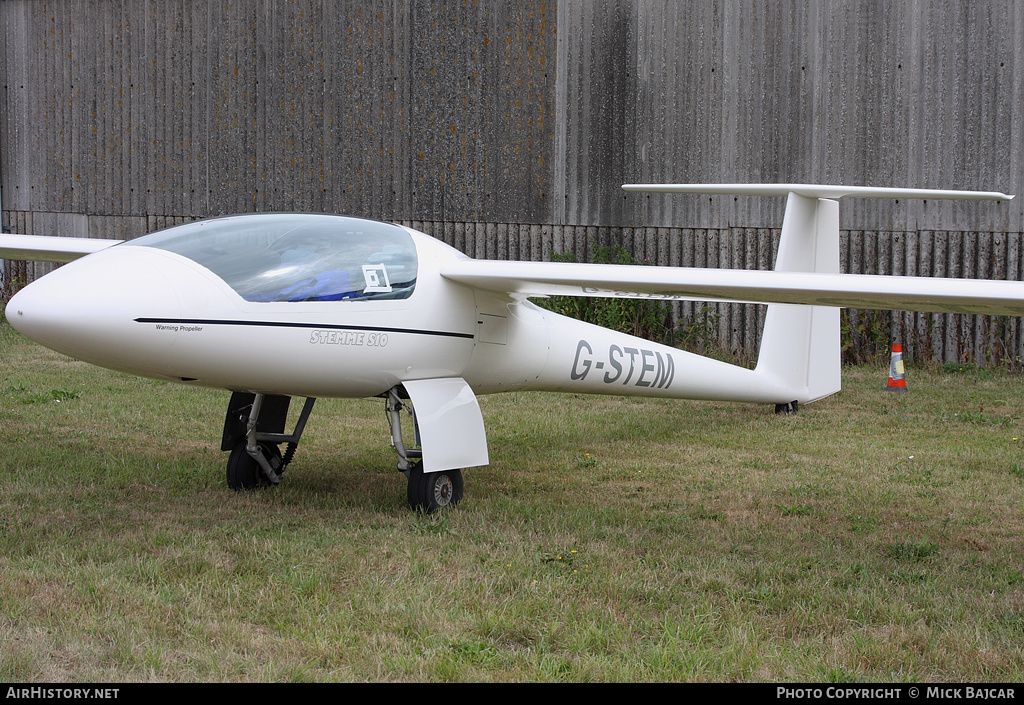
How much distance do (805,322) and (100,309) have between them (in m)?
6.72

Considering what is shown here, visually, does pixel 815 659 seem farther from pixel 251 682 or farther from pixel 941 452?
pixel 941 452

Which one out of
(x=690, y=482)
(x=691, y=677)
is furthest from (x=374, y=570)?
(x=690, y=482)

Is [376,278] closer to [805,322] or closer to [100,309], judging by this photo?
[100,309]

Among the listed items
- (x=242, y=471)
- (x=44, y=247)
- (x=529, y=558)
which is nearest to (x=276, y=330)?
(x=242, y=471)

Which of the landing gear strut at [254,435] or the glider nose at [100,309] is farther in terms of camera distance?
the landing gear strut at [254,435]

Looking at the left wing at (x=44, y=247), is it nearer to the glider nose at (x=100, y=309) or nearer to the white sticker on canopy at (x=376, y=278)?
the glider nose at (x=100, y=309)

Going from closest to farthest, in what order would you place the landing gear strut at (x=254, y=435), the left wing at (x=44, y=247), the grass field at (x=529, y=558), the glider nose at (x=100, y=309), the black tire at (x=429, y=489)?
the grass field at (x=529, y=558) < the glider nose at (x=100, y=309) < the black tire at (x=429, y=489) < the landing gear strut at (x=254, y=435) < the left wing at (x=44, y=247)

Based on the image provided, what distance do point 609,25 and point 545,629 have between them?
11.8 metres

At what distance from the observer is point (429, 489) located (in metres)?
5.96

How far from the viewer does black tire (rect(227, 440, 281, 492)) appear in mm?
6648

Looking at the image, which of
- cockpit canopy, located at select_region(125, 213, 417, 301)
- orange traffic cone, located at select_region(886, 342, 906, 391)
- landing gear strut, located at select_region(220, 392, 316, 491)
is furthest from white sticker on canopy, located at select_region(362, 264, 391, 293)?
orange traffic cone, located at select_region(886, 342, 906, 391)

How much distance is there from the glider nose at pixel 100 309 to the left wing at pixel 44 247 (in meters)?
2.29

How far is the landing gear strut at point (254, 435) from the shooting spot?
6.58 meters

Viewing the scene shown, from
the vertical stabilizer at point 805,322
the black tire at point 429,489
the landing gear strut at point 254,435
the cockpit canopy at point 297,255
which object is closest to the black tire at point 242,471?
the landing gear strut at point 254,435
